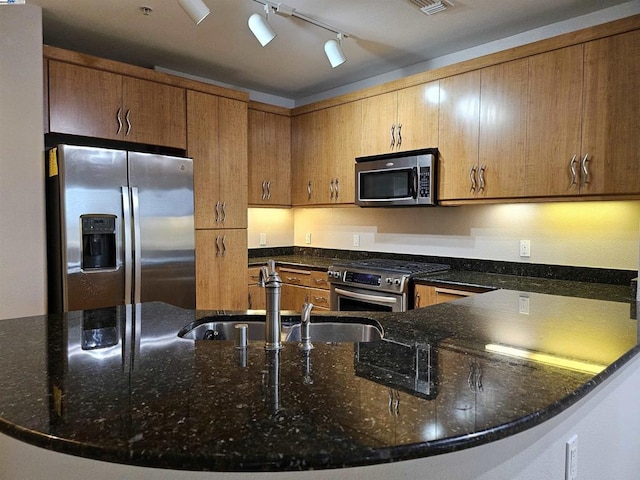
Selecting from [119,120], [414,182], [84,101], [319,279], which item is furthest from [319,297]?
[84,101]

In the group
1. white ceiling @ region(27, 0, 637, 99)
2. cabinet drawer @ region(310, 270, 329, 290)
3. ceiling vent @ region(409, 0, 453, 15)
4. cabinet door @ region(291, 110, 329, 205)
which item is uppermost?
white ceiling @ region(27, 0, 637, 99)

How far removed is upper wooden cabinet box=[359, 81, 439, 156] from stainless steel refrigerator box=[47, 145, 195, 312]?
58.7 inches

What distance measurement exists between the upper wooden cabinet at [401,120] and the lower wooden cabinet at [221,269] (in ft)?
4.41

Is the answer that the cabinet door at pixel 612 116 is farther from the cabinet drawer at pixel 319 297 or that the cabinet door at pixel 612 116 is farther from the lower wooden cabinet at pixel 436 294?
the cabinet drawer at pixel 319 297

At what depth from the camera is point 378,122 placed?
3557 mm

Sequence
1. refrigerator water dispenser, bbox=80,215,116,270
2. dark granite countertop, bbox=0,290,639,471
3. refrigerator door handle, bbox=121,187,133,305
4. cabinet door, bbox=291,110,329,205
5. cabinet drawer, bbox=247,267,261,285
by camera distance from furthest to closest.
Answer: cabinet door, bbox=291,110,329,205
cabinet drawer, bbox=247,267,261,285
refrigerator door handle, bbox=121,187,133,305
refrigerator water dispenser, bbox=80,215,116,270
dark granite countertop, bbox=0,290,639,471

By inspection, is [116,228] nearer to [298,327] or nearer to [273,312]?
[298,327]

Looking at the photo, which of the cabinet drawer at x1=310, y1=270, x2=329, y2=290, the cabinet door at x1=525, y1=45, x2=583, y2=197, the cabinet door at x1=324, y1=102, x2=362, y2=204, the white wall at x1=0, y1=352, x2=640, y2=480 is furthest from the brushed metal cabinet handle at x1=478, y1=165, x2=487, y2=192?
the white wall at x1=0, y1=352, x2=640, y2=480

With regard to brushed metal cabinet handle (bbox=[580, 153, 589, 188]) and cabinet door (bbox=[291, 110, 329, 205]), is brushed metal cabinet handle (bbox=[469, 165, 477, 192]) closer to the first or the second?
brushed metal cabinet handle (bbox=[580, 153, 589, 188])

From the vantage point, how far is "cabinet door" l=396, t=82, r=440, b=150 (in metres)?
3.20

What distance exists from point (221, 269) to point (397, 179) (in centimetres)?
161

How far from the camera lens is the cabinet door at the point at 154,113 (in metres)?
3.10

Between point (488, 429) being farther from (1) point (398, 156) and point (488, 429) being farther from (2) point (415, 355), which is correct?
(1) point (398, 156)

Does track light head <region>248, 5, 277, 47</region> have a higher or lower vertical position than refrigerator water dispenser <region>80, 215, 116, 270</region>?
higher
